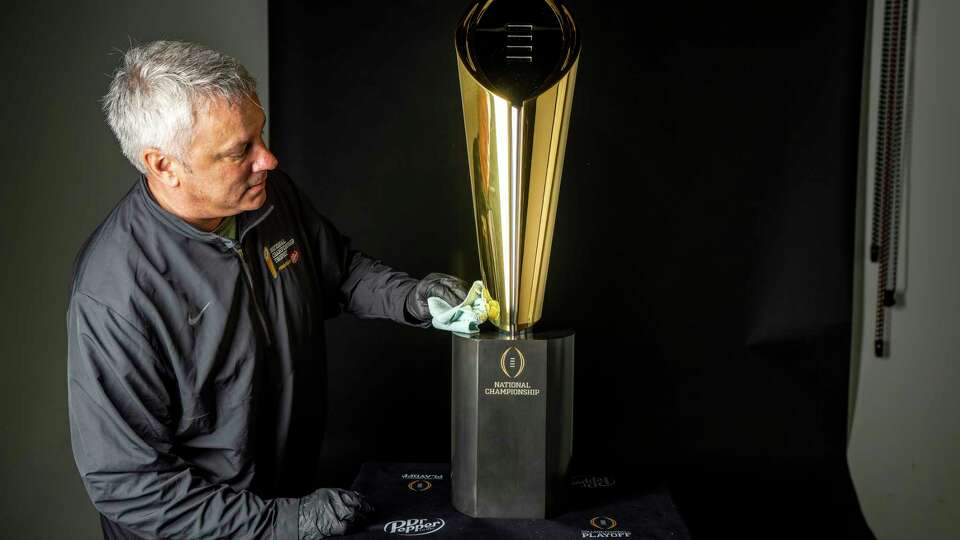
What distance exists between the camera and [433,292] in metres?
1.78

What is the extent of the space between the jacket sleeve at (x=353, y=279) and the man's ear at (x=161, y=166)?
1.18ft

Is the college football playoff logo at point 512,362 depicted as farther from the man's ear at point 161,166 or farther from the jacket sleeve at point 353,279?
the man's ear at point 161,166

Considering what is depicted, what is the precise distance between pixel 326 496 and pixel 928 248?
1.67 meters

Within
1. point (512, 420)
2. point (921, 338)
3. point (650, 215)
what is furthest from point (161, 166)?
point (921, 338)

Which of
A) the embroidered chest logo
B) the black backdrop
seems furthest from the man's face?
the black backdrop

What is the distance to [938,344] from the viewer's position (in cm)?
226

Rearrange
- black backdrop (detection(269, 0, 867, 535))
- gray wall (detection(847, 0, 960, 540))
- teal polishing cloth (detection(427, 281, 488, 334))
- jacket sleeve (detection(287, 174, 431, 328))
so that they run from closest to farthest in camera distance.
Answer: teal polishing cloth (detection(427, 281, 488, 334)) < jacket sleeve (detection(287, 174, 431, 328)) < gray wall (detection(847, 0, 960, 540)) < black backdrop (detection(269, 0, 867, 535))

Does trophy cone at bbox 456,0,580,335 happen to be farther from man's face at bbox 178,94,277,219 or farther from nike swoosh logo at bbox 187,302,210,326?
nike swoosh logo at bbox 187,302,210,326

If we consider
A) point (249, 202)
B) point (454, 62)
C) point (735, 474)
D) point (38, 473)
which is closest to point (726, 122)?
point (454, 62)

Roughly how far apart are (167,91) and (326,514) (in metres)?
0.74

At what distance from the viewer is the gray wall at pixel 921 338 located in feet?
7.22

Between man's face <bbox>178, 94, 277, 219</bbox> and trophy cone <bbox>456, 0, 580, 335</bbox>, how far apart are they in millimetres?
384

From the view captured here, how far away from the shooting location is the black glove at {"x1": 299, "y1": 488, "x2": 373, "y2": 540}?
150 centimetres

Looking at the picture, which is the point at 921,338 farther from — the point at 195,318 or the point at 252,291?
the point at 195,318
